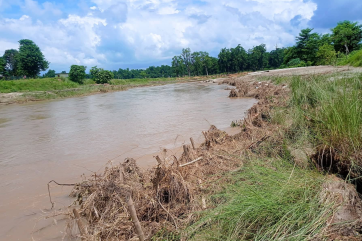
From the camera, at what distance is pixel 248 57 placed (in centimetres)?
8056

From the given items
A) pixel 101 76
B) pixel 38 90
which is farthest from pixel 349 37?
pixel 38 90

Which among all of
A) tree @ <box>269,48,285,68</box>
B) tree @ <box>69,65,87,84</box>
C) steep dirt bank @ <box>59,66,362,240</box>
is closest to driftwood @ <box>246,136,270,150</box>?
steep dirt bank @ <box>59,66,362,240</box>

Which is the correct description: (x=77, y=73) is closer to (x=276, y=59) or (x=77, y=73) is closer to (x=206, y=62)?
(x=206, y=62)

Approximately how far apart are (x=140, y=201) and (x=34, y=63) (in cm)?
5616

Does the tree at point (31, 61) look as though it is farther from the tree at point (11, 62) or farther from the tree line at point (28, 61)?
the tree at point (11, 62)

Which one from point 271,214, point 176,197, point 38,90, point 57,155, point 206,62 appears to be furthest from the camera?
point 206,62

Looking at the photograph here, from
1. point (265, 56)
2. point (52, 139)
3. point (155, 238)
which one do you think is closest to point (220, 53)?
point (265, 56)

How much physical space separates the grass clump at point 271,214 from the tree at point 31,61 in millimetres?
56058

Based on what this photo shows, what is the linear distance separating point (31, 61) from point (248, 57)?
61.4 meters

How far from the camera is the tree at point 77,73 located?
4787 centimetres

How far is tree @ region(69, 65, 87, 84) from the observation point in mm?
47872

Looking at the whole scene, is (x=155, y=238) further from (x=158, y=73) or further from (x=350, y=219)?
(x=158, y=73)

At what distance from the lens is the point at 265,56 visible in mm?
84062

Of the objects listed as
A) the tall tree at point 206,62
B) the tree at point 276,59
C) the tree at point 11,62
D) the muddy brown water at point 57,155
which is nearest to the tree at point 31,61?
the tree at point 11,62
